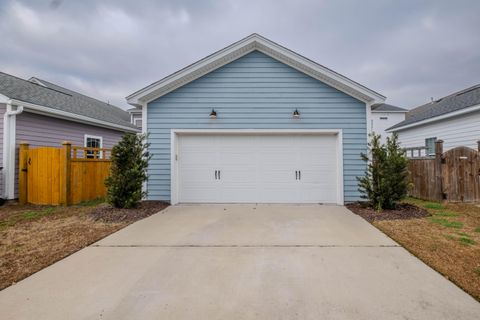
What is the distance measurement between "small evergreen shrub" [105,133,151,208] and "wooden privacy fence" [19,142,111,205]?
1925 millimetres

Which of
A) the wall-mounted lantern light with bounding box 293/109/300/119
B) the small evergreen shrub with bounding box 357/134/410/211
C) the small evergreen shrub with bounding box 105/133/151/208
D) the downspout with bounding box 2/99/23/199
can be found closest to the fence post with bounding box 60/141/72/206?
the downspout with bounding box 2/99/23/199

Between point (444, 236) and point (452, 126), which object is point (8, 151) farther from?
point (452, 126)

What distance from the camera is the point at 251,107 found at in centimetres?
722

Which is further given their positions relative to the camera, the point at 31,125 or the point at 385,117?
the point at 385,117

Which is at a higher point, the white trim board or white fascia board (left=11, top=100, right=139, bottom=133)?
white fascia board (left=11, top=100, right=139, bottom=133)

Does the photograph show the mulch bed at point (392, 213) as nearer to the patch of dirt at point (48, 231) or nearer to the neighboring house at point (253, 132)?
the neighboring house at point (253, 132)

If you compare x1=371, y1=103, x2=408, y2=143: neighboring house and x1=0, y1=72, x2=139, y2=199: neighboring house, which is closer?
x1=0, y1=72, x2=139, y2=199: neighboring house

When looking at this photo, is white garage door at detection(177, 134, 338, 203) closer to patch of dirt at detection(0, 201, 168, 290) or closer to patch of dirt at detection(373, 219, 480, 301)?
patch of dirt at detection(0, 201, 168, 290)

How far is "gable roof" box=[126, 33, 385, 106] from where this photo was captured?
22.3ft

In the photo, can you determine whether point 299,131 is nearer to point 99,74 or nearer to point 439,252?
point 439,252

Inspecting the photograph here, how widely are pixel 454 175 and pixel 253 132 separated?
6.23 m

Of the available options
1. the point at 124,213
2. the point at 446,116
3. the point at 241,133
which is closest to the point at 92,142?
the point at 124,213

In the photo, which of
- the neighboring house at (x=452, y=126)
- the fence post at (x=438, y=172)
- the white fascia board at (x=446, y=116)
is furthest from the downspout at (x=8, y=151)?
the white fascia board at (x=446, y=116)

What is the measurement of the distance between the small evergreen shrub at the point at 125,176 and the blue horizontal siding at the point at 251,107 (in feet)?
3.38
